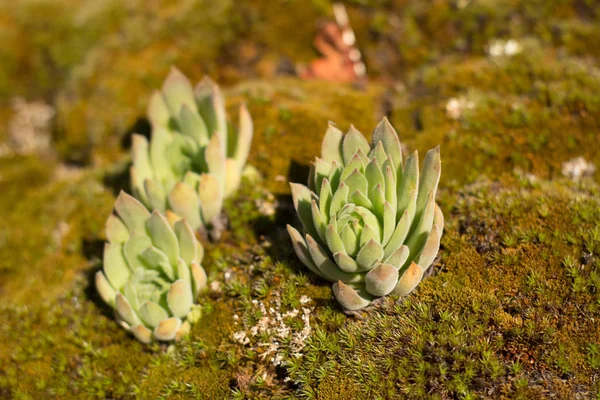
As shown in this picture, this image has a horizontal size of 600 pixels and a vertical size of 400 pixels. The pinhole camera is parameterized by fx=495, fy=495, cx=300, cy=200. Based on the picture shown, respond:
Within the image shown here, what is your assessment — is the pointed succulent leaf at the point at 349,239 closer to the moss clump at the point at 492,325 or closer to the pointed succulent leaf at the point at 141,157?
the moss clump at the point at 492,325

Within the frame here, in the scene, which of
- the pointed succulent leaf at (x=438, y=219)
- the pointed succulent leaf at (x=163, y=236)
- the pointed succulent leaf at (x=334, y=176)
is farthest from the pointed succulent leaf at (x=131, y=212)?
the pointed succulent leaf at (x=438, y=219)

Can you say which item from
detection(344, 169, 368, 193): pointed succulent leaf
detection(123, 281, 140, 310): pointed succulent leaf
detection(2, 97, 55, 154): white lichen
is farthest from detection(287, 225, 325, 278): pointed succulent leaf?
detection(2, 97, 55, 154): white lichen

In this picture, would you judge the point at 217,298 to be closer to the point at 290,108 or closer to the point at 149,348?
the point at 149,348

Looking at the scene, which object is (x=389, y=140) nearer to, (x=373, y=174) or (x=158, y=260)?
(x=373, y=174)

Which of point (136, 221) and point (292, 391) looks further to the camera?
point (136, 221)

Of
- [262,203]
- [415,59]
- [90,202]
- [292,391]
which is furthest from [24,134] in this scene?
[292,391]

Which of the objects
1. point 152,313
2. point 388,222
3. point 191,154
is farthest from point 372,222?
point 191,154
